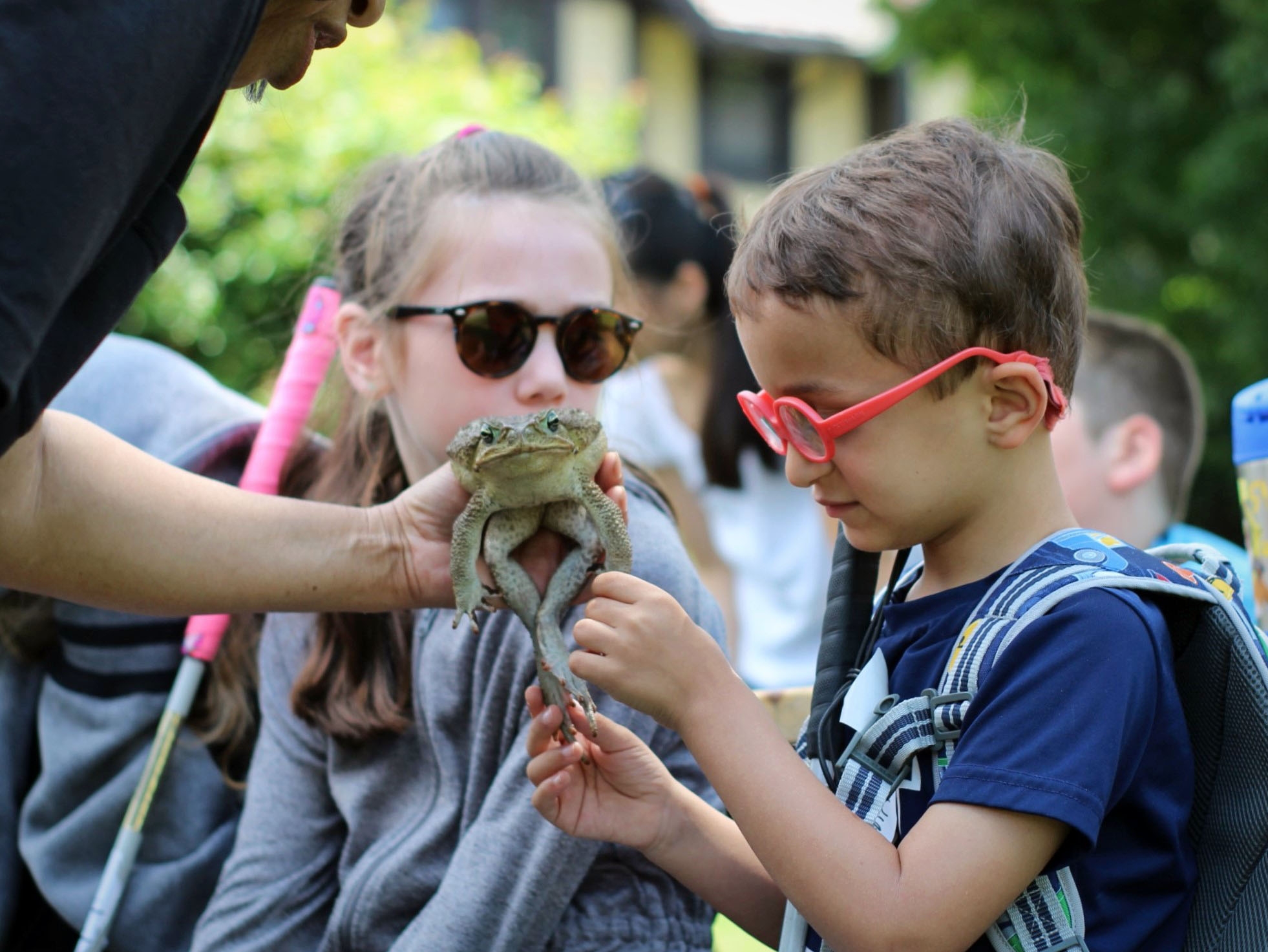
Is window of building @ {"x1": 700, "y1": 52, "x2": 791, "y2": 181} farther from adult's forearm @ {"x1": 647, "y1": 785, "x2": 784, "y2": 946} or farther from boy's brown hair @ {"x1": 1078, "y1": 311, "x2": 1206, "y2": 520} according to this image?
adult's forearm @ {"x1": 647, "y1": 785, "x2": 784, "y2": 946}

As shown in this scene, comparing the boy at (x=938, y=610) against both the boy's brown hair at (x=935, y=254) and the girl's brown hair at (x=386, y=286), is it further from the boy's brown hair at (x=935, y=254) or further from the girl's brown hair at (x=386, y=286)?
the girl's brown hair at (x=386, y=286)

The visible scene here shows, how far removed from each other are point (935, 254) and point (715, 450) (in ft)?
10.3

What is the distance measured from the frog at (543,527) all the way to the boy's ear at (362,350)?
841 millimetres

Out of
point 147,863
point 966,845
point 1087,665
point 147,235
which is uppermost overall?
point 147,235

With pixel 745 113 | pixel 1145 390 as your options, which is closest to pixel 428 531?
pixel 1145 390

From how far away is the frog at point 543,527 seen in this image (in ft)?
5.76

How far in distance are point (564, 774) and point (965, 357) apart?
92cm

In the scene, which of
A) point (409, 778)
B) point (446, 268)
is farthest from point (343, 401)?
point (409, 778)

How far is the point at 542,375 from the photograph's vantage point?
235cm

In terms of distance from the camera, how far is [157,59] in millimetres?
1335

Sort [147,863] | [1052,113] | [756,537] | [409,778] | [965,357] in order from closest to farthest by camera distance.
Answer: [965,357] → [409,778] → [147,863] → [756,537] → [1052,113]

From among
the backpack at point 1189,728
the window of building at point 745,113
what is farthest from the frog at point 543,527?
the window of building at point 745,113

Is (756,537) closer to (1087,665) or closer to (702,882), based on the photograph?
(702,882)

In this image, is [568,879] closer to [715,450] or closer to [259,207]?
[715,450]
